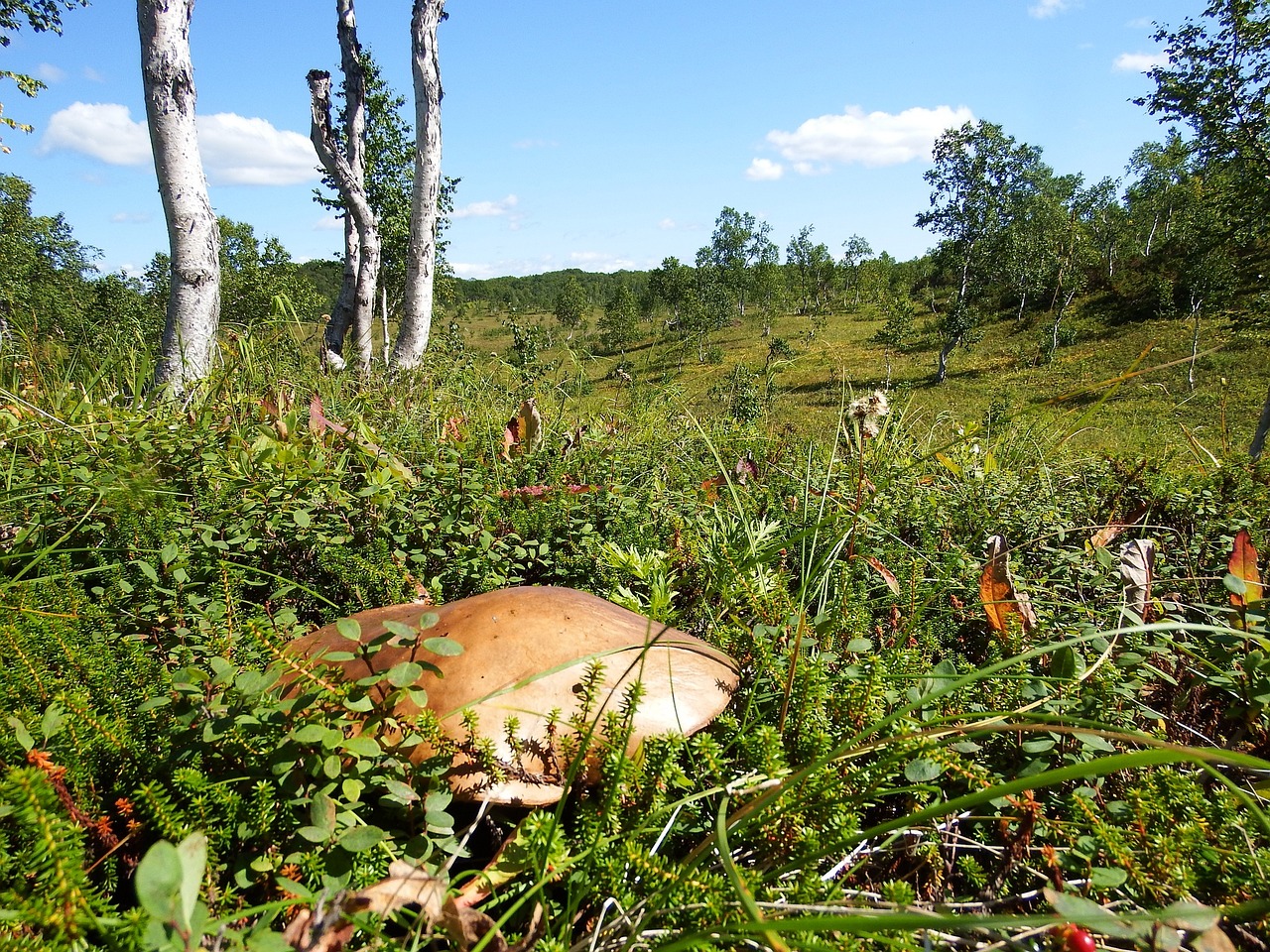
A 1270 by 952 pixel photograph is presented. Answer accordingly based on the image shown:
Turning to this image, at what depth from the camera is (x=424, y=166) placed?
883 cm

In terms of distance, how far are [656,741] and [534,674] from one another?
0.25m

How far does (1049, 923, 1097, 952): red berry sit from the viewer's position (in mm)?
758

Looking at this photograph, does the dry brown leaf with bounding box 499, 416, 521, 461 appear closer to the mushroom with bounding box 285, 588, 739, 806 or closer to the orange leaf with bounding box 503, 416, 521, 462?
the orange leaf with bounding box 503, 416, 521, 462

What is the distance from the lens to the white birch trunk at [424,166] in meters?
8.26

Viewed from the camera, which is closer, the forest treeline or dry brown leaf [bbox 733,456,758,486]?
dry brown leaf [bbox 733,456,758,486]

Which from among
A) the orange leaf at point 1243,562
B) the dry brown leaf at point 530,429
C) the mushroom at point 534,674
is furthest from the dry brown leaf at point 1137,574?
the dry brown leaf at point 530,429

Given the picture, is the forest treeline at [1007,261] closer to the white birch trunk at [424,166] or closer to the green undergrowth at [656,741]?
the white birch trunk at [424,166]

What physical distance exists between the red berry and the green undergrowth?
0.04 meters

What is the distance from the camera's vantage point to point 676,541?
2309mm

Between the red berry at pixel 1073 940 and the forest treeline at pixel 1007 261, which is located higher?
the forest treeline at pixel 1007 261

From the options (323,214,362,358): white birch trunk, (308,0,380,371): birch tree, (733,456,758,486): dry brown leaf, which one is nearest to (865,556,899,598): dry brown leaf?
(733,456,758,486): dry brown leaf

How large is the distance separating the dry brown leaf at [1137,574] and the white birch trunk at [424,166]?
7.75 meters

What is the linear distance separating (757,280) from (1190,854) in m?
61.4

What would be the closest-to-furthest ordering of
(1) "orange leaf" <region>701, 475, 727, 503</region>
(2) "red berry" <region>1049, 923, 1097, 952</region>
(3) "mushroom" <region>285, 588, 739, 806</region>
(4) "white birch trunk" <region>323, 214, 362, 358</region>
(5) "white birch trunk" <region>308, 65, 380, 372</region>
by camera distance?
(2) "red berry" <region>1049, 923, 1097, 952</region>, (3) "mushroom" <region>285, 588, 739, 806</region>, (1) "orange leaf" <region>701, 475, 727, 503</region>, (5) "white birch trunk" <region>308, 65, 380, 372</region>, (4) "white birch trunk" <region>323, 214, 362, 358</region>
